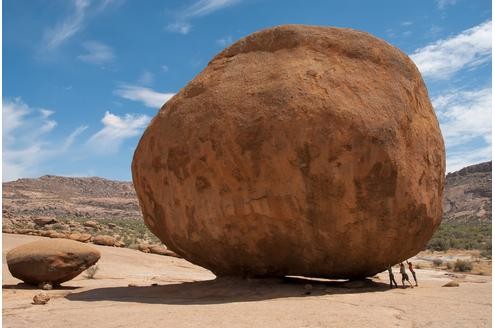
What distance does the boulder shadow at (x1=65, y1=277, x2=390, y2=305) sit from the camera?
24.0ft

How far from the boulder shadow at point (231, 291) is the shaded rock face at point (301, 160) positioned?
0.22 metres

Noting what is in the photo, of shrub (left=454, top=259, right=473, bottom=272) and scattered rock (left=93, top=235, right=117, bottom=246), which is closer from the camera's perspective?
shrub (left=454, top=259, right=473, bottom=272)

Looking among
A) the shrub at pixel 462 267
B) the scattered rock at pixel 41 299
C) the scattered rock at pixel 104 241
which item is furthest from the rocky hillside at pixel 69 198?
the scattered rock at pixel 41 299

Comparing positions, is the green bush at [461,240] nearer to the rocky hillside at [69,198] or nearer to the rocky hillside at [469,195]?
the rocky hillside at [469,195]

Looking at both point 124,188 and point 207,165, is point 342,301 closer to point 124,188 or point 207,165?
point 207,165

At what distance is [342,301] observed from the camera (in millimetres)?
6516

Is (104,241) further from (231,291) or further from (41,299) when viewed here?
(231,291)

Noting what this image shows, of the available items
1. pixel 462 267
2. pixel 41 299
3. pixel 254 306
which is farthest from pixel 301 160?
pixel 462 267

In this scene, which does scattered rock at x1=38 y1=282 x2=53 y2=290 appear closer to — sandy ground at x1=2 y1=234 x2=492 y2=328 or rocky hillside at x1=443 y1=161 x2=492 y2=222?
sandy ground at x1=2 y1=234 x2=492 y2=328

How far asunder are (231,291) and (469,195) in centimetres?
5615


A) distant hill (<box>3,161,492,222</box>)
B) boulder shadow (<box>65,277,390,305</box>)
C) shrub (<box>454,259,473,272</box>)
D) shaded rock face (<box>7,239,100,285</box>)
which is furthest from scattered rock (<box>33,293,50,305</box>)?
distant hill (<box>3,161,492,222</box>)

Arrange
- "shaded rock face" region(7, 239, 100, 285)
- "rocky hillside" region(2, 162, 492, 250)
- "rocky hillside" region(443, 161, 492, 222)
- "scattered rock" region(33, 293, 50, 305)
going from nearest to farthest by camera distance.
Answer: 1. "scattered rock" region(33, 293, 50, 305)
2. "shaded rock face" region(7, 239, 100, 285)
3. "rocky hillside" region(2, 162, 492, 250)
4. "rocky hillside" region(443, 161, 492, 222)

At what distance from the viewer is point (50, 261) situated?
1027cm

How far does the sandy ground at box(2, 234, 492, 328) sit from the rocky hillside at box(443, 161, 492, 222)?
45.6 metres
